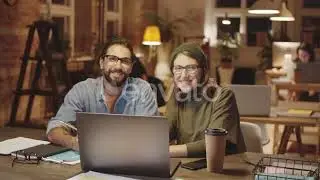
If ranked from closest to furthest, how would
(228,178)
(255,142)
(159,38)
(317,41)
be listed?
(228,178), (255,142), (159,38), (317,41)

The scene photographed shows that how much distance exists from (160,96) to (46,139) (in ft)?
8.87

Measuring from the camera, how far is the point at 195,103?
2418 millimetres

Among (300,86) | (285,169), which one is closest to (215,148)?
(285,169)

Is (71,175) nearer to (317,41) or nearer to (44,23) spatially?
(44,23)

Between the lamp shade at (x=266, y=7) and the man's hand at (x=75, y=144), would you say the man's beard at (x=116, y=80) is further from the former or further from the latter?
the lamp shade at (x=266, y=7)

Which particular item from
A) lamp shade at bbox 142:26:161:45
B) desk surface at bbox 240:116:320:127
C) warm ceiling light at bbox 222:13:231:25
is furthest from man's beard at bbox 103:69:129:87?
warm ceiling light at bbox 222:13:231:25

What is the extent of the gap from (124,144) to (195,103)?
72 cm

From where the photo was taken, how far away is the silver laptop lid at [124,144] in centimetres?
173

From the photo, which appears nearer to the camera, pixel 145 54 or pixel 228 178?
pixel 228 178

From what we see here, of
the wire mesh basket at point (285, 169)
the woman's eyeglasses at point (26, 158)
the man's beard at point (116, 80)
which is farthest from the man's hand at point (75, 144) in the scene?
the wire mesh basket at point (285, 169)

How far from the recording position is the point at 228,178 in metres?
1.79

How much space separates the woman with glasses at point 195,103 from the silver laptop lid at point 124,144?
1.89ft

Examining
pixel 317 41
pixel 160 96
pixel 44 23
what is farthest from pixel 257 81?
pixel 44 23

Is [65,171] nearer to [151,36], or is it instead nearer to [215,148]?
[215,148]
